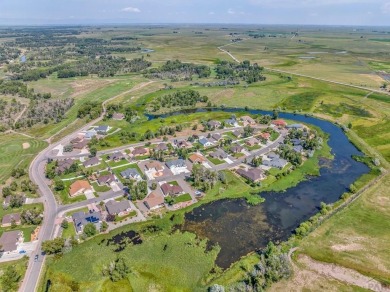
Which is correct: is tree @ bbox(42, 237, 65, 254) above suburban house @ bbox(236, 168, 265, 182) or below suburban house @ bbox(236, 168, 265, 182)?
below

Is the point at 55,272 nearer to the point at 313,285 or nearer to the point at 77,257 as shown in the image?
the point at 77,257

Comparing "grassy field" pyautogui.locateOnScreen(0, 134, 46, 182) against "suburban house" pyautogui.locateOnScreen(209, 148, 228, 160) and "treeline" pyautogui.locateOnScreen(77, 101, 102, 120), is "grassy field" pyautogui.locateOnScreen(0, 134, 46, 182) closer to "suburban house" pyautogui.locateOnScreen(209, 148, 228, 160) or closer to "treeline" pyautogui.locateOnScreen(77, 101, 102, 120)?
"treeline" pyautogui.locateOnScreen(77, 101, 102, 120)

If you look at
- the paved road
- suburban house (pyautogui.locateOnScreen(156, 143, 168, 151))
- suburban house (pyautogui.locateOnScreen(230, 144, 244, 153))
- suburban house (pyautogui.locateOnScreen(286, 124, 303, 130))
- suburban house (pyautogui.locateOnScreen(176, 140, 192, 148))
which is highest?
suburban house (pyautogui.locateOnScreen(286, 124, 303, 130))

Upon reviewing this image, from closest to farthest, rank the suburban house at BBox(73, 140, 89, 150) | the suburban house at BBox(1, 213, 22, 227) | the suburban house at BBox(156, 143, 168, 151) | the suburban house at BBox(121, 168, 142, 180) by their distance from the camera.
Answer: the suburban house at BBox(1, 213, 22, 227), the suburban house at BBox(121, 168, 142, 180), the suburban house at BBox(156, 143, 168, 151), the suburban house at BBox(73, 140, 89, 150)

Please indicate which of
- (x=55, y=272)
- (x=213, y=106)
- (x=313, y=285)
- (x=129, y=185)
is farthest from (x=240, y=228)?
(x=213, y=106)

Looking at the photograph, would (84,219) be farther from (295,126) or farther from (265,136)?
(295,126)

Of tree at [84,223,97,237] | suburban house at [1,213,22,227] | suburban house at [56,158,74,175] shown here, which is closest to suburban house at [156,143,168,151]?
suburban house at [56,158,74,175]

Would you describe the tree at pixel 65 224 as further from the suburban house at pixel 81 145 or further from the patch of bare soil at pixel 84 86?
the patch of bare soil at pixel 84 86

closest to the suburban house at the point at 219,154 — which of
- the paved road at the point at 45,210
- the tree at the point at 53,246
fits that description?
the paved road at the point at 45,210
